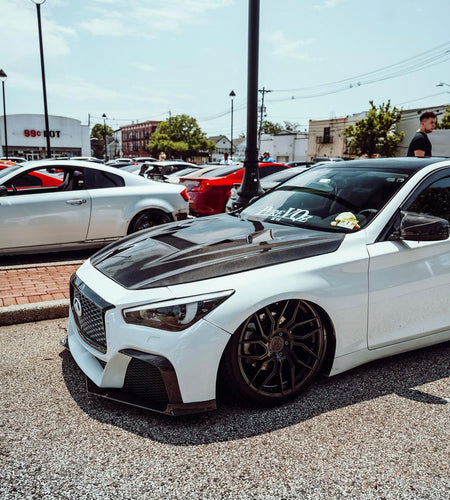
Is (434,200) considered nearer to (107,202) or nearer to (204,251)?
(204,251)

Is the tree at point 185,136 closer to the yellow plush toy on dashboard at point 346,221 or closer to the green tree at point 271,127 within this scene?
the green tree at point 271,127

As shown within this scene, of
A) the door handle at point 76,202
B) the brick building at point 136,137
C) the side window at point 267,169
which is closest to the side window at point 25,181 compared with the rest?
the door handle at point 76,202

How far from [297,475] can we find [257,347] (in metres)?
0.72

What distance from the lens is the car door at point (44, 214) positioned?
6.34 meters

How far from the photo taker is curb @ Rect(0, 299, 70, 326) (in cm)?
433

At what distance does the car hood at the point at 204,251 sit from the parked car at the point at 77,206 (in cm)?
322

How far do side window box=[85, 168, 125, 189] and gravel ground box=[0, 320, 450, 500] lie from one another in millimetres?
4054

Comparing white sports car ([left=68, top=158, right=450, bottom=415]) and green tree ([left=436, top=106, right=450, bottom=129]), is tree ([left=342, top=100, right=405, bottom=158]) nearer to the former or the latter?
green tree ([left=436, top=106, right=450, bottom=129])

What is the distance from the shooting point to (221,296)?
8.41 ft

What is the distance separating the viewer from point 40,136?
59438 mm

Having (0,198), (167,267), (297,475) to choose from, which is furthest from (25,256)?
(297,475)

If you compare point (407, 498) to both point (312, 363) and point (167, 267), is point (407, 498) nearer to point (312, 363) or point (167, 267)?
point (312, 363)

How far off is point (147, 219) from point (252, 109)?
2377 mm

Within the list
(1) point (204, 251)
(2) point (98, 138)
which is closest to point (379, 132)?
(1) point (204, 251)
